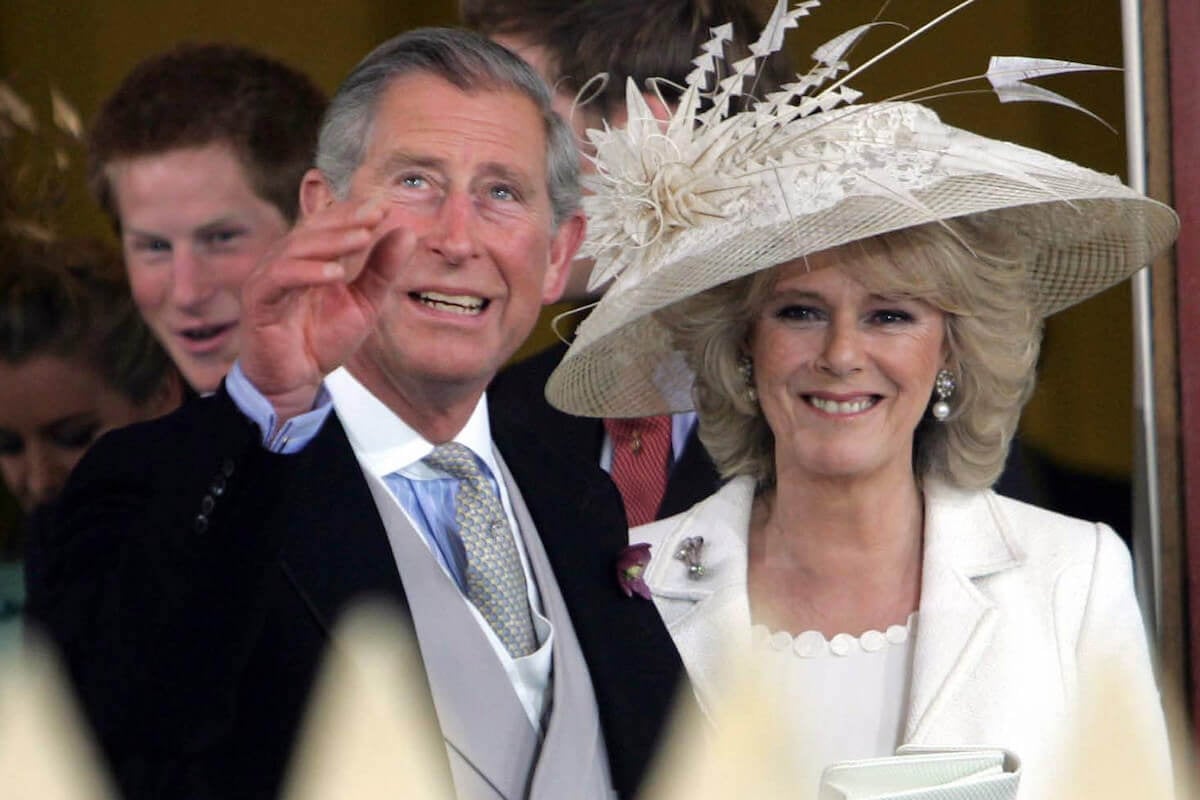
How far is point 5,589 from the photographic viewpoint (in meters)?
1.51

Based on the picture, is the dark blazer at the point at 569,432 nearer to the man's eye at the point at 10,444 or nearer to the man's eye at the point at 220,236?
the man's eye at the point at 220,236

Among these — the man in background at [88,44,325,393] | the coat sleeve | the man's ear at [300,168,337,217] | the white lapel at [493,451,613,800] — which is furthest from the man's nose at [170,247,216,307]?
the coat sleeve

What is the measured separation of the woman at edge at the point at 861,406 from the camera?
1.67 metres

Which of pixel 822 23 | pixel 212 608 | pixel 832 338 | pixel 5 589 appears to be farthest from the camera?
pixel 822 23

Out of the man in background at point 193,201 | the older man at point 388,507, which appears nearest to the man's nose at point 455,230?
the older man at point 388,507

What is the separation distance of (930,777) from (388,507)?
1.77 ft

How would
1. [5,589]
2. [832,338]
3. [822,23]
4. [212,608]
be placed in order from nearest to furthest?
[212,608] → [5,589] → [832,338] → [822,23]

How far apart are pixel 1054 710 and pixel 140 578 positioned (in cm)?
91

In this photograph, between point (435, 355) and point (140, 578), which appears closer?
point (140, 578)

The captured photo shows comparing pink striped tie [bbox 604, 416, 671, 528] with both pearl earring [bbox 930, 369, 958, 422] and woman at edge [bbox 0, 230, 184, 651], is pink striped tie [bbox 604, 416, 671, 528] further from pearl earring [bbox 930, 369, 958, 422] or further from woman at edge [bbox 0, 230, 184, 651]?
woman at edge [bbox 0, 230, 184, 651]

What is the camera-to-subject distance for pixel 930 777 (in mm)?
1173

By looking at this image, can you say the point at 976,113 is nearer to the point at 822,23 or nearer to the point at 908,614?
the point at 822,23

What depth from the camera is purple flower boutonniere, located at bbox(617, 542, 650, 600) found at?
1.61 meters

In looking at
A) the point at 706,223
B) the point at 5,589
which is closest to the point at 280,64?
the point at 706,223
